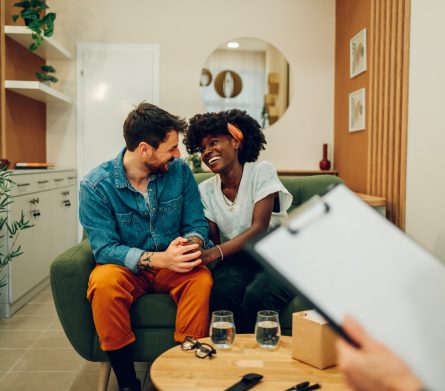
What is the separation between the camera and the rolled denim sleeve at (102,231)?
1.89m

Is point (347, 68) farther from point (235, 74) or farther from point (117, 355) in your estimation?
point (117, 355)

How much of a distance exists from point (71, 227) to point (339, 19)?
122 inches

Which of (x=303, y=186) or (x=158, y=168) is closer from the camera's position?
(x=158, y=168)

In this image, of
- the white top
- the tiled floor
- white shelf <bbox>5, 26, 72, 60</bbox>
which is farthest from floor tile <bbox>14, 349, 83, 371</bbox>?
white shelf <bbox>5, 26, 72, 60</bbox>

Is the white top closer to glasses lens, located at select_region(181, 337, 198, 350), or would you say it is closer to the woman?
the woman

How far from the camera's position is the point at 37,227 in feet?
11.5

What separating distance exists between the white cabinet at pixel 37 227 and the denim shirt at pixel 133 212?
1.29 meters

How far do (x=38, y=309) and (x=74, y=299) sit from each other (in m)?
1.55

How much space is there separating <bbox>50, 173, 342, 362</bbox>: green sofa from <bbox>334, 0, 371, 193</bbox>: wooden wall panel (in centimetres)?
217

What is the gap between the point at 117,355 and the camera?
5.78 feet

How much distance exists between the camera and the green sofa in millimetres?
1849

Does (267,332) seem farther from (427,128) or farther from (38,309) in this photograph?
(38,309)

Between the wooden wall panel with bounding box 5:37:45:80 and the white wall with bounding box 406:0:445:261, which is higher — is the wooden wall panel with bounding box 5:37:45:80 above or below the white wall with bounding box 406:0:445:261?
above

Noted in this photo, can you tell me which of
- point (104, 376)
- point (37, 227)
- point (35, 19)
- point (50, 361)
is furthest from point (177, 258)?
point (35, 19)
